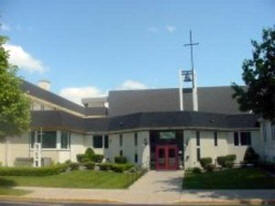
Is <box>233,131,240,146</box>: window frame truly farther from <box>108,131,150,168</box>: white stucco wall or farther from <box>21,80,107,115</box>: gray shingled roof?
<box>21,80,107,115</box>: gray shingled roof

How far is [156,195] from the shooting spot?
2566 centimetres

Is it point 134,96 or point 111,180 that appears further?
point 134,96

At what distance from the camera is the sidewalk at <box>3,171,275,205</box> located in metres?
22.8

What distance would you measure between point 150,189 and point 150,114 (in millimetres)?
16779

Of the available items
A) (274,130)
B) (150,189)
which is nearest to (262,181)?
(150,189)

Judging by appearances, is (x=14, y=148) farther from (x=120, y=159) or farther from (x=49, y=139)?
(x=120, y=159)

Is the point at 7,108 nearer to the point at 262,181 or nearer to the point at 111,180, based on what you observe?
the point at 111,180

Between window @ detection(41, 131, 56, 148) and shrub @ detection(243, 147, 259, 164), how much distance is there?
18.9 metres

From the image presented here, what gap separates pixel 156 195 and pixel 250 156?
22688 mm

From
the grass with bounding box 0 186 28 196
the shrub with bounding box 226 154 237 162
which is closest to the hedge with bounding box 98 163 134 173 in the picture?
the shrub with bounding box 226 154 237 162

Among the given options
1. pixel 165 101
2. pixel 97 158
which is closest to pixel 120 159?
pixel 97 158

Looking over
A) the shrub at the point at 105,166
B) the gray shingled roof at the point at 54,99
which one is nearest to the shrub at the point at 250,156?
the shrub at the point at 105,166

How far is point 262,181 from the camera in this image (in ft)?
96.2

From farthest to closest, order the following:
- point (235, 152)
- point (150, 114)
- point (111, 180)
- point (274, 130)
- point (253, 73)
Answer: point (235, 152) → point (150, 114) → point (274, 130) → point (111, 180) → point (253, 73)
